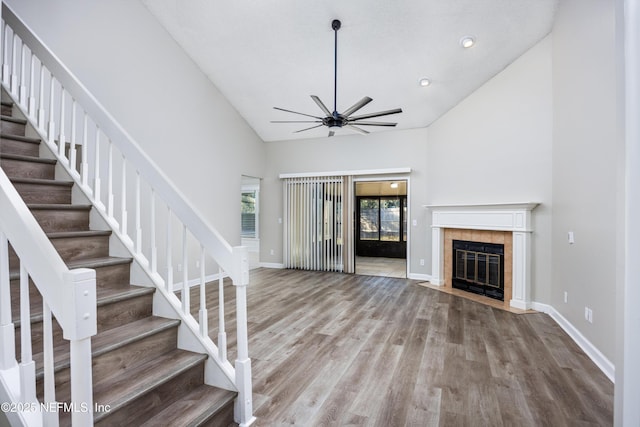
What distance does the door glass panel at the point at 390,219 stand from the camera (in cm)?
980

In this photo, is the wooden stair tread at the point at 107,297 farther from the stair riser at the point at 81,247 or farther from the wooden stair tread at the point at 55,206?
the wooden stair tread at the point at 55,206

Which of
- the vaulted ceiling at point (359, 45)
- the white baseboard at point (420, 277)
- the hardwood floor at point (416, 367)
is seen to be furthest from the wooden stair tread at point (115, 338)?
the white baseboard at point (420, 277)

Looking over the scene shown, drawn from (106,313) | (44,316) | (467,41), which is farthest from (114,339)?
(467,41)

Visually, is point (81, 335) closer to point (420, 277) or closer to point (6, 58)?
point (6, 58)

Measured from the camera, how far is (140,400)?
5.22 ft

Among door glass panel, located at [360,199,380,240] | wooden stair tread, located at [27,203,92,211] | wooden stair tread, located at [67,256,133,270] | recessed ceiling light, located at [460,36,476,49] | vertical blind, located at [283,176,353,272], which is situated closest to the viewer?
wooden stair tread, located at [67,256,133,270]

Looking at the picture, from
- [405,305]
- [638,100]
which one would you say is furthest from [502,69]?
[638,100]

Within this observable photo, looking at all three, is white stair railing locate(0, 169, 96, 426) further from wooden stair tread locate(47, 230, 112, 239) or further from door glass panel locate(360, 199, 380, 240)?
door glass panel locate(360, 199, 380, 240)

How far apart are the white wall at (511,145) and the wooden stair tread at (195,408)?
14.2ft

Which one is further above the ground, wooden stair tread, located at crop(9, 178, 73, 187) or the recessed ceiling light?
the recessed ceiling light

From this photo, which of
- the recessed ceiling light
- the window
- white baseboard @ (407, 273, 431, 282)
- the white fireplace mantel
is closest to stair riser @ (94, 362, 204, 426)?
the white fireplace mantel

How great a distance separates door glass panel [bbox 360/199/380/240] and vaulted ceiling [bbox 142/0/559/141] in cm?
414

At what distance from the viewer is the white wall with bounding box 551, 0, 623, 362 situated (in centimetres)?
271

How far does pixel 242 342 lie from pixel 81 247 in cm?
132
